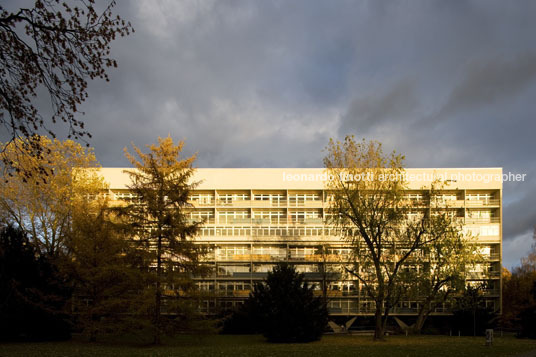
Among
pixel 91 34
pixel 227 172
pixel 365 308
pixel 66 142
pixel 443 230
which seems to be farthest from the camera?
pixel 227 172

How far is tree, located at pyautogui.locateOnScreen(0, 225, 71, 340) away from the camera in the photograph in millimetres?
32250

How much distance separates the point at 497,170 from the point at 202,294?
47381mm

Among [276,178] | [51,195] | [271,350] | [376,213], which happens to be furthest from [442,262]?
[51,195]

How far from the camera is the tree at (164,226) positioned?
33.7 metres

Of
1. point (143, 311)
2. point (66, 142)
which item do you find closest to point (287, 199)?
point (66, 142)

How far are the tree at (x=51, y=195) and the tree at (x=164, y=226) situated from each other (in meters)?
8.83

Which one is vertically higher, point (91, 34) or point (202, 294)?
point (91, 34)

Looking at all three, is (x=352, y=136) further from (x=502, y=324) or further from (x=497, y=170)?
(x=502, y=324)

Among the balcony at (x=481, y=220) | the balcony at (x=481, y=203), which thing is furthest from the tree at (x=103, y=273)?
the balcony at (x=481, y=220)

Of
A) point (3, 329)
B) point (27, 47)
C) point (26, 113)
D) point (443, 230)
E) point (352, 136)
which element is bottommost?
point (3, 329)

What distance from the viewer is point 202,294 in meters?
34.1

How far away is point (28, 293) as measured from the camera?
33.9 m

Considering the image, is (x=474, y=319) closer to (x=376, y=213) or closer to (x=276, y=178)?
(x=376, y=213)

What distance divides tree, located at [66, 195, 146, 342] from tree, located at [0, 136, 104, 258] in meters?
3.91
